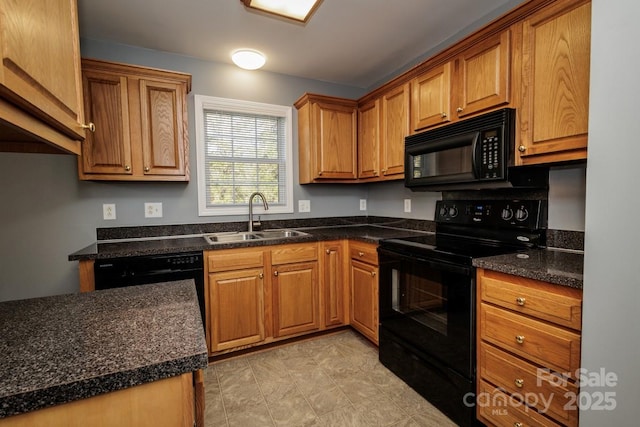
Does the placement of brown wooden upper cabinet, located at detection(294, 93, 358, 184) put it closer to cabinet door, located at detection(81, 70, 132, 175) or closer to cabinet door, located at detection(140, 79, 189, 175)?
cabinet door, located at detection(140, 79, 189, 175)

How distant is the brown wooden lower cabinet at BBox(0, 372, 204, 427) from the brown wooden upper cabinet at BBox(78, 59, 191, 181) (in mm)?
2001

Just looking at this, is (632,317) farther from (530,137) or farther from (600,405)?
(530,137)

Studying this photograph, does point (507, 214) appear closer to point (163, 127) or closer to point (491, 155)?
point (491, 155)

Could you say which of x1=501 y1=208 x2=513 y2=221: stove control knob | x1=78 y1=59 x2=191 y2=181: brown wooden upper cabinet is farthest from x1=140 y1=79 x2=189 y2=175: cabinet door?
x1=501 y1=208 x2=513 y2=221: stove control knob

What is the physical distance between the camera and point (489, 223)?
198 centimetres

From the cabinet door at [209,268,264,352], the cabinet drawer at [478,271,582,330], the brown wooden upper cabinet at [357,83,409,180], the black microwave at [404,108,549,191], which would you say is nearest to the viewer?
the cabinet drawer at [478,271,582,330]

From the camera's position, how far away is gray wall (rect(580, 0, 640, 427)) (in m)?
0.97

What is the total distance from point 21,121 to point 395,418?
2010mm

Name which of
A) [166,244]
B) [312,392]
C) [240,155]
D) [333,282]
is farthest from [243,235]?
[312,392]

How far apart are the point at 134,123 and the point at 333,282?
2.01 metres

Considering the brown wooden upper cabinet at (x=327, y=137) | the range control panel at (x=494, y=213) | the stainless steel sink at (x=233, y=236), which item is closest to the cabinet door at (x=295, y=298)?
the stainless steel sink at (x=233, y=236)

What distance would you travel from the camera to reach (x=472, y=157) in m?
1.78

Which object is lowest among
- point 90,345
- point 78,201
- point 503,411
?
point 503,411

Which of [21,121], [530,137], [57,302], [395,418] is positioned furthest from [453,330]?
[21,121]
